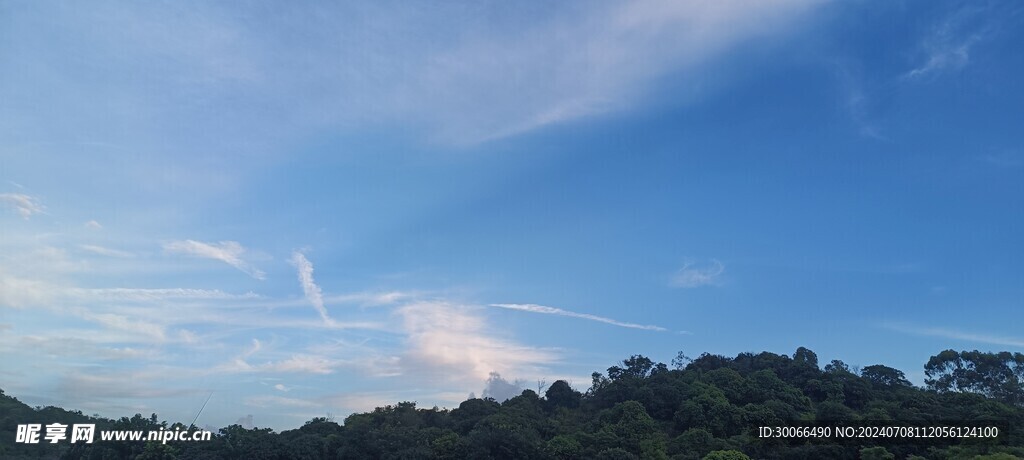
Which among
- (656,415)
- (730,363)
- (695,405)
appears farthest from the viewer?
(730,363)

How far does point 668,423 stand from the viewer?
5534 cm

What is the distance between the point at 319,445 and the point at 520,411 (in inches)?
748

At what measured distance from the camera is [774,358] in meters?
76.8

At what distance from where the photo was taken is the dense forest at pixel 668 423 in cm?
4238

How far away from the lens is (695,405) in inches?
2115

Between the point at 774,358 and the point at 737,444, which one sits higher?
the point at 774,358

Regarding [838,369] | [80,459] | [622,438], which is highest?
[838,369]

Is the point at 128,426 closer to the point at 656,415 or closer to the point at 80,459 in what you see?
the point at 80,459

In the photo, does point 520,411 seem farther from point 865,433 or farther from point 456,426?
point 865,433

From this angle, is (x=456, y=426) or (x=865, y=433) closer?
(x=865, y=433)

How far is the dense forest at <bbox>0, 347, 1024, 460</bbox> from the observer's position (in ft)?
139

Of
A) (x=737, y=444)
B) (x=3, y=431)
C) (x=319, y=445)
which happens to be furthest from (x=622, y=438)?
(x=3, y=431)

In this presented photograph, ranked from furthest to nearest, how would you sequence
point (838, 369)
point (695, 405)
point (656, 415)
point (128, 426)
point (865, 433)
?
point (838, 369), point (656, 415), point (695, 405), point (128, 426), point (865, 433)

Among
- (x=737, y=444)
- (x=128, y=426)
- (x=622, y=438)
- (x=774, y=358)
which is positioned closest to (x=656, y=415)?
(x=622, y=438)
